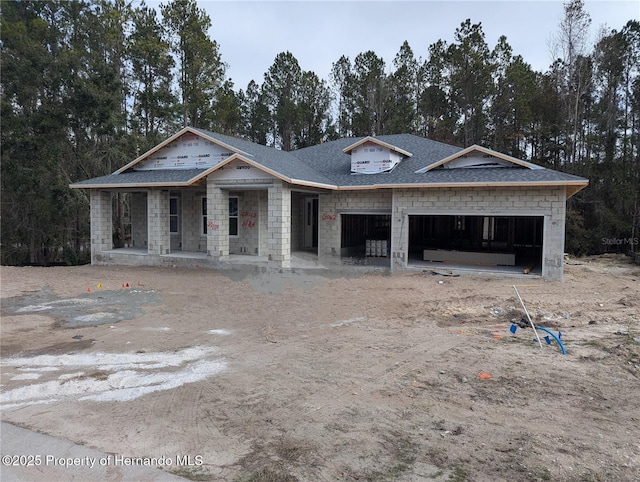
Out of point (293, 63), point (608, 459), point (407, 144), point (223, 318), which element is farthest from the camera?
point (293, 63)

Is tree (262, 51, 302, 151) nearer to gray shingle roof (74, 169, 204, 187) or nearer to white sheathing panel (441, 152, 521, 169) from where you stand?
gray shingle roof (74, 169, 204, 187)

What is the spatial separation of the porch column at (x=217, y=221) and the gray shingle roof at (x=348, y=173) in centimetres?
119

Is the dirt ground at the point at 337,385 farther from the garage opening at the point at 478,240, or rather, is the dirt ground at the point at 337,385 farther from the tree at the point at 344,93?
the tree at the point at 344,93

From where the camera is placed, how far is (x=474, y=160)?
53.3 ft

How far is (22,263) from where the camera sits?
2800 cm

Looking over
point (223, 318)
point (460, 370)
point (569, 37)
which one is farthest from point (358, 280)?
point (569, 37)

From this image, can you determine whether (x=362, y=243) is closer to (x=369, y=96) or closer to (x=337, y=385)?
(x=337, y=385)

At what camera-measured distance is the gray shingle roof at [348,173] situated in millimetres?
14819

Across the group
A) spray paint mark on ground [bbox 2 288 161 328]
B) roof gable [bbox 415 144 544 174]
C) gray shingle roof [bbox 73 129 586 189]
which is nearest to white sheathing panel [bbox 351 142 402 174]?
gray shingle roof [bbox 73 129 586 189]

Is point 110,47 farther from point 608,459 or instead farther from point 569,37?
point 608,459

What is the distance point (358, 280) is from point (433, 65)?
27.7m

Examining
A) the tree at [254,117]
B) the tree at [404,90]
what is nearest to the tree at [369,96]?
the tree at [404,90]

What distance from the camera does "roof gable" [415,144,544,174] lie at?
52.0ft

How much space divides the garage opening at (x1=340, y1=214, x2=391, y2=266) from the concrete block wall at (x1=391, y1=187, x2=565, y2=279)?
199 cm
